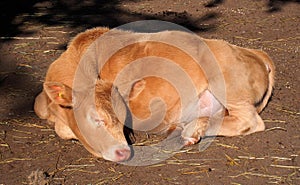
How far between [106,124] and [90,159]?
59cm

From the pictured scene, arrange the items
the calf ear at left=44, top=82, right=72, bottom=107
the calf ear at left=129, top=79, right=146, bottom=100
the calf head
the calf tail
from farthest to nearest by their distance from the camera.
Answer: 1. the calf tail
2. the calf ear at left=129, top=79, right=146, bottom=100
3. the calf ear at left=44, top=82, right=72, bottom=107
4. the calf head

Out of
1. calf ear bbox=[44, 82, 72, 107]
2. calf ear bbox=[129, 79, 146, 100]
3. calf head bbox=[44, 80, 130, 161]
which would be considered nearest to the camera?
calf head bbox=[44, 80, 130, 161]

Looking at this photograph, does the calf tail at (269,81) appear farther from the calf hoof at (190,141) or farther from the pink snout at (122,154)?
the pink snout at (122,154)

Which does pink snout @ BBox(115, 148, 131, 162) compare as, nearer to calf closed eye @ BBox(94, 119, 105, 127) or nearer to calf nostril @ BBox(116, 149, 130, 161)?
calf nostril @ BBox(116, 149, 130, 161)

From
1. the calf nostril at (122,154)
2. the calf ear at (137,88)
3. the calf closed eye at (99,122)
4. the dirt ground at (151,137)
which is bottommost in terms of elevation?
the dirt ground at (151,137)

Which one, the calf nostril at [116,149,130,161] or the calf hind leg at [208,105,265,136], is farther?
the calf hind leg at [208,105,265,136]

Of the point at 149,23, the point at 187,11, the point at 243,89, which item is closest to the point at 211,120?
the point at 243,89

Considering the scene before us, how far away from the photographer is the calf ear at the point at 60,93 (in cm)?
521

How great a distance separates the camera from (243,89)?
591cm

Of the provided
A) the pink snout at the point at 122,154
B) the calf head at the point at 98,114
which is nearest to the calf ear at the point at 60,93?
the calf head at the point at 98,114

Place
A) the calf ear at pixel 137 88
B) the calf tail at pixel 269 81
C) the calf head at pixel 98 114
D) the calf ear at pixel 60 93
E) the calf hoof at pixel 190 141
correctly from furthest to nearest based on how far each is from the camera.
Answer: the calf tail at pixel 269 81
the calf hoof at pixel 190 141
the calf ear at pixel 137 88
the calf ear at pixel 60 93
the calf head at pixel 98 114

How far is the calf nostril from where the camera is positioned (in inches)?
202

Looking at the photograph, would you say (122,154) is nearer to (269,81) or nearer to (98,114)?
(98,114)

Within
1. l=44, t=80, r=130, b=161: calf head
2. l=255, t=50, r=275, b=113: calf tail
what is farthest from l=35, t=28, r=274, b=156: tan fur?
l=44, t=80, r=130, b=161: calf head
